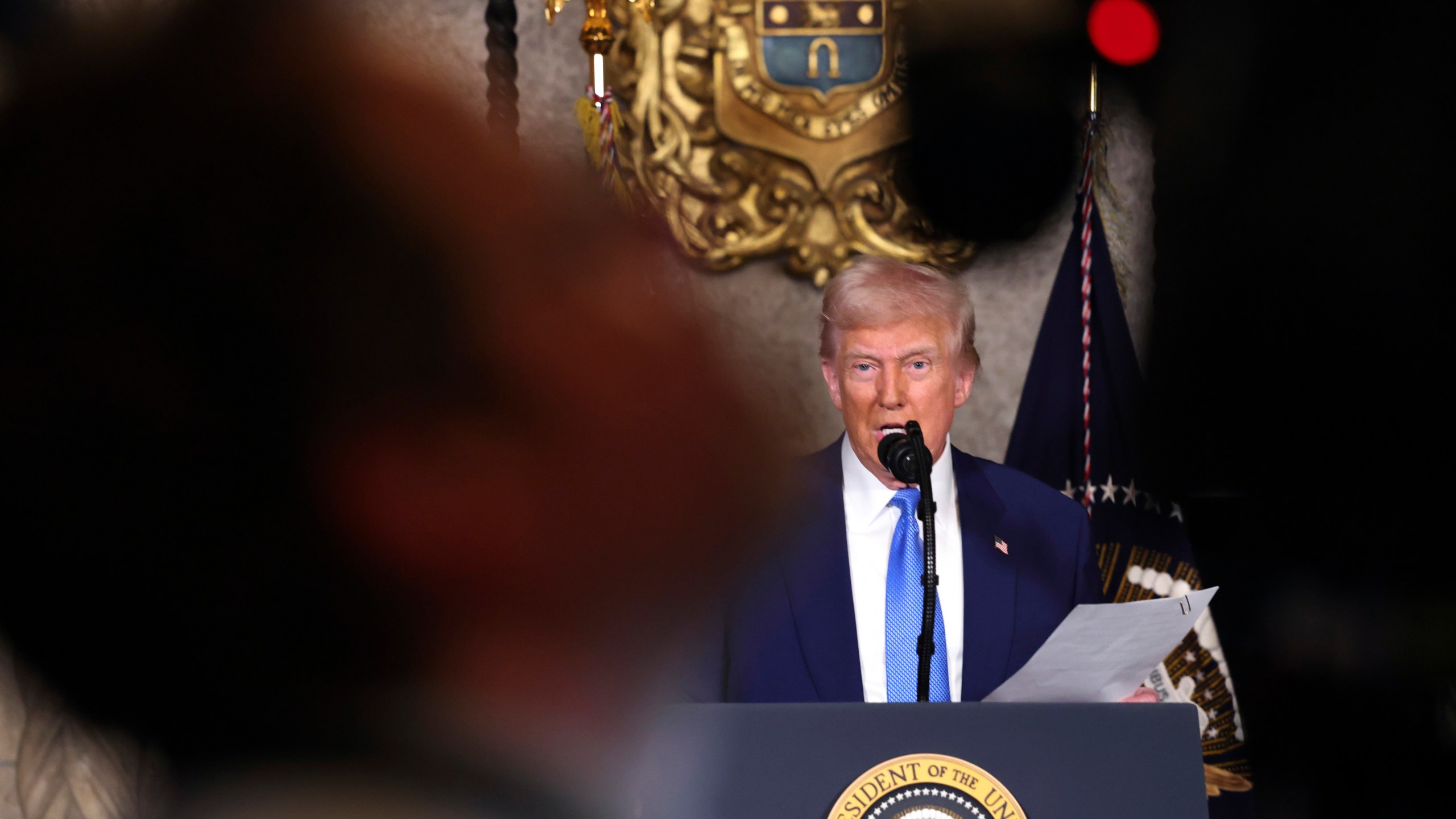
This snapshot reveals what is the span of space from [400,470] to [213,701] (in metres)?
0.09

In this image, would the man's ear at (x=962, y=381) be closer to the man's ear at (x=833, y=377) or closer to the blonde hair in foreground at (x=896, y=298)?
the blonde hair in foreground at (x=896, y=298)

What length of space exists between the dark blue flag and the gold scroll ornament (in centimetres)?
31

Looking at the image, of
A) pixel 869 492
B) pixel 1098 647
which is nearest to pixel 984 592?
pixel 869 492

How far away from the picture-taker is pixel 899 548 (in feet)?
5.28

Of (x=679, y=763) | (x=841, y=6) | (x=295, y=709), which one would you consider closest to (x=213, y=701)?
(x=295, y=709)

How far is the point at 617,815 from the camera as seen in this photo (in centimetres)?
31

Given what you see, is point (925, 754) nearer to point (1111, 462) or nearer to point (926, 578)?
point (926, 578)

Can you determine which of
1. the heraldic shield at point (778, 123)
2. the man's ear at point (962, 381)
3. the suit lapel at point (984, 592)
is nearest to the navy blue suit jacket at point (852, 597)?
the suit lapel at point (984, 592)

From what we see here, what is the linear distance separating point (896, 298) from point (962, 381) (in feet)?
0.62

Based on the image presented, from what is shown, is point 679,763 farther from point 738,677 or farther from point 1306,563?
point 1306,563

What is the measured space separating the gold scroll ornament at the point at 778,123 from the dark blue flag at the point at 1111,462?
305 mm

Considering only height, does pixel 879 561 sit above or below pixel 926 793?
above

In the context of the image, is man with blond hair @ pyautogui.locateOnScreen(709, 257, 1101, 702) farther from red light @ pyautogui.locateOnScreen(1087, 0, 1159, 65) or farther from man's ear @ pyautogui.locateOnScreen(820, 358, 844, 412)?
red light @ pyautogui.locateOnScreen(1087, 0, 1159, 65)

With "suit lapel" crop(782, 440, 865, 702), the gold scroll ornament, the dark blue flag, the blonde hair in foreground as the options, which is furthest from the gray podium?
the gold scroll ornament
